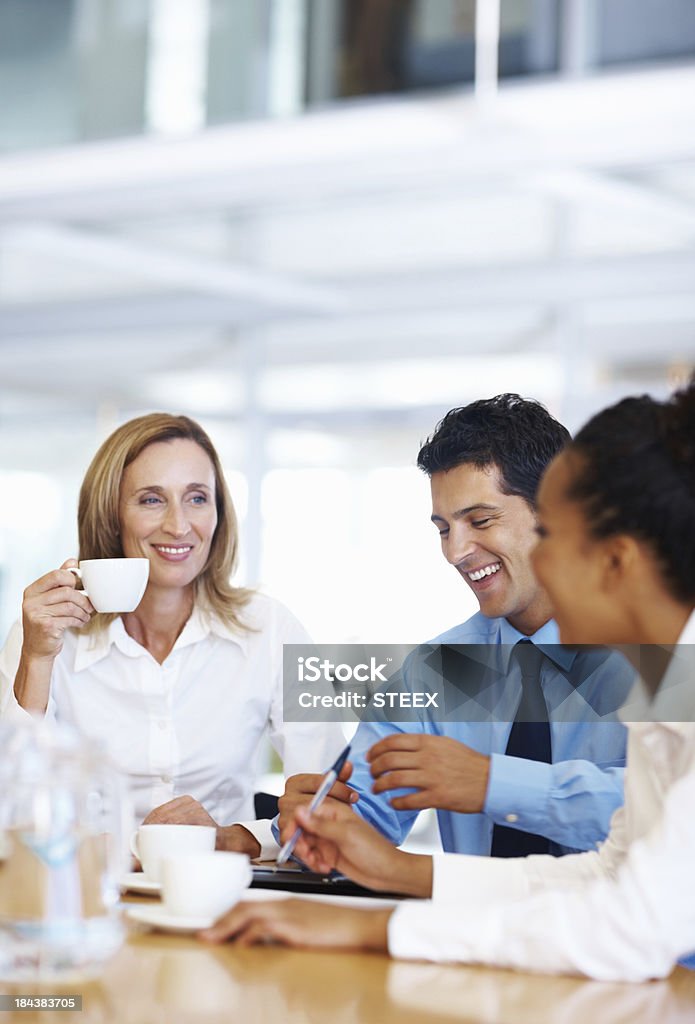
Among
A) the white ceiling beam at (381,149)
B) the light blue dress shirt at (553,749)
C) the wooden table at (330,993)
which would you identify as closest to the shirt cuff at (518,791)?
the light blue dress shirt at (553,749)

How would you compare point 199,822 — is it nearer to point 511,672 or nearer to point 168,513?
point 511,672

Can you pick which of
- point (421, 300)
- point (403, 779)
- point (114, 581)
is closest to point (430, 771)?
point (403, 779)

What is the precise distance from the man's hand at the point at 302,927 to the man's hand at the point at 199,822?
0.49m

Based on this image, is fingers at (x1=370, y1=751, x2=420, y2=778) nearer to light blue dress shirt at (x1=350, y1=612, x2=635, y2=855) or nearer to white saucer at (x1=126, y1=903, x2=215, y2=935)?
light blue dress shirt at (x1=350, y1=612, x2=635, y2=855)

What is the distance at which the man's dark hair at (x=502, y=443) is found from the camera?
2.20 metres

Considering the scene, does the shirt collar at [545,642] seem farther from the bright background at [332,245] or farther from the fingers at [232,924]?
the bright background at [332,245]

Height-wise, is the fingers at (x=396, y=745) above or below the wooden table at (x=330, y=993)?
above

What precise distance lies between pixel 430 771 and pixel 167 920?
1.11 feet

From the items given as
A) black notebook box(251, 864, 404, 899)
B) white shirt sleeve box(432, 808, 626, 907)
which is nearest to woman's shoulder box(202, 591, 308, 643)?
black notebook box(251, 864, 404, 899)

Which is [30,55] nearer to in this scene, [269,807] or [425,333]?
[425,333]

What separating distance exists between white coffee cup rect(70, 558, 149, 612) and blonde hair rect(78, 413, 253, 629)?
29cm

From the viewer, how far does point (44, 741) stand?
129 centimetres

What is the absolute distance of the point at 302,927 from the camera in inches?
56.0

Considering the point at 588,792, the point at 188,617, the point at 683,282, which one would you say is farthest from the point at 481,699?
the point at 683,282
